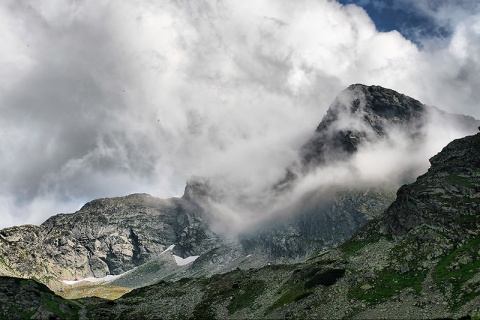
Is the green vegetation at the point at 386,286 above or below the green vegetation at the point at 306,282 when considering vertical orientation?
below

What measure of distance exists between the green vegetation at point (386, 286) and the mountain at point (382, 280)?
0.66ft

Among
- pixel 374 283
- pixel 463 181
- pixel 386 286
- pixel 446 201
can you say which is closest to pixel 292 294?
pixel 374 283

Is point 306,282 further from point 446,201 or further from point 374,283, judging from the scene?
point 446,201

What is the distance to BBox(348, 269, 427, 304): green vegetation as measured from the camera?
79.1 m

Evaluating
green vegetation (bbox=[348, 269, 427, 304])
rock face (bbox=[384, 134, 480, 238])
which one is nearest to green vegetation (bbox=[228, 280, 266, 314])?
green vegetation (bbox=[348, 269, 427, 304])

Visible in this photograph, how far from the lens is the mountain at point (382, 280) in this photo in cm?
7456

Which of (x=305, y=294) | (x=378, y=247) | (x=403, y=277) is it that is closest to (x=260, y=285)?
(x=305, y=294)

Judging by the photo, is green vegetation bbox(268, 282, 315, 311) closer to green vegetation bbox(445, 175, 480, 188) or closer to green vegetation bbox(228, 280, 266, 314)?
green vegetation bbox(228, 280, 266, 314)

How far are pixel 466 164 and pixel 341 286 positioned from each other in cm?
7968

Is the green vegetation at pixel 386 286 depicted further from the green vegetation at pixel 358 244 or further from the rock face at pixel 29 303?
the rock face at pixel 29 303

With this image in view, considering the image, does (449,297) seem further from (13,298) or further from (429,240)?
(13,298)

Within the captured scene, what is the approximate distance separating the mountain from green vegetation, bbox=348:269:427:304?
20cm

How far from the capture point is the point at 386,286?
82625 millimetres

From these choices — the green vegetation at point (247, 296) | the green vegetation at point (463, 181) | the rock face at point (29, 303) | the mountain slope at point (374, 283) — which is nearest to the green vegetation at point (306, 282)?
the mountain slope at point (374, 283)
